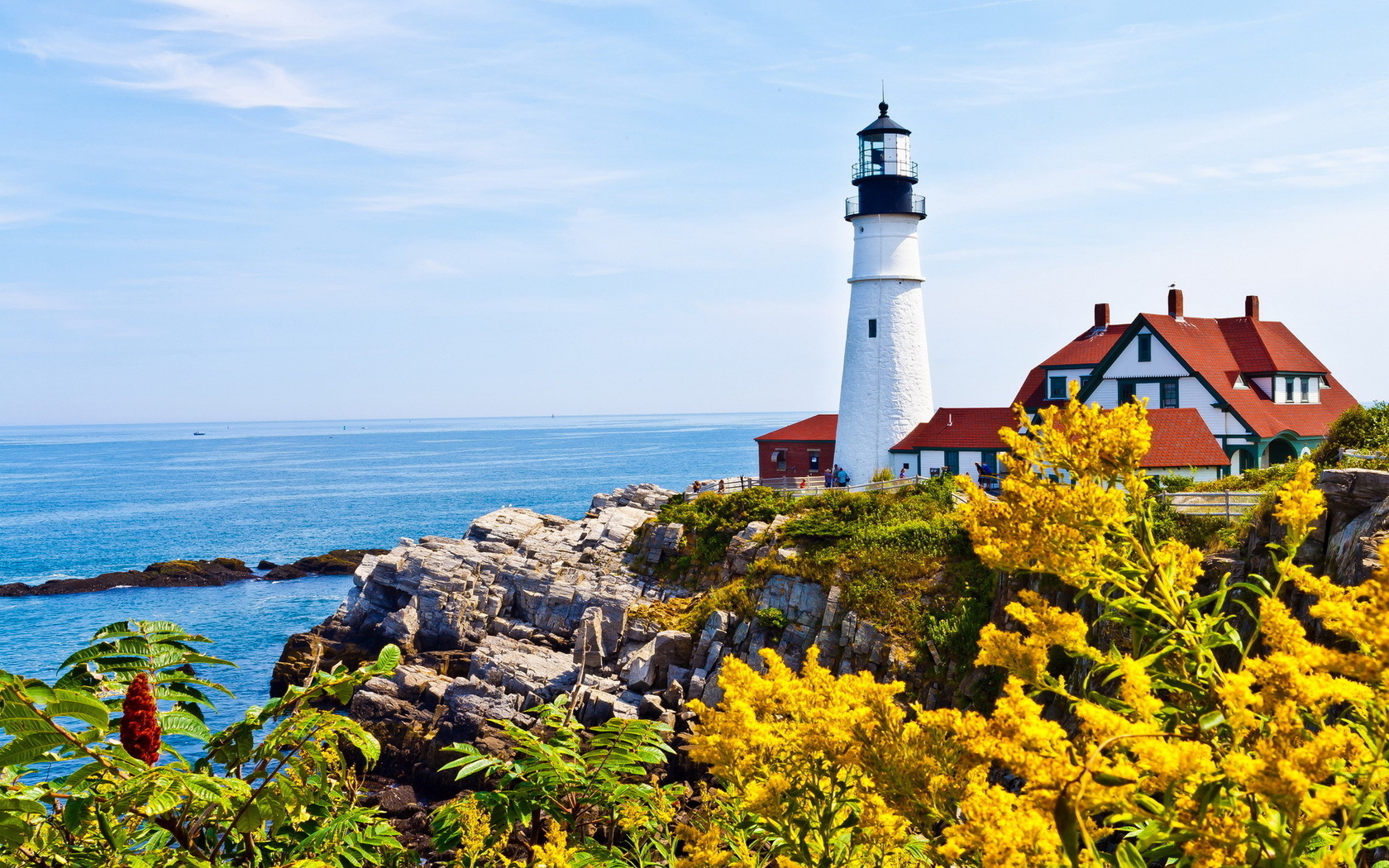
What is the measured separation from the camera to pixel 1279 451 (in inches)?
1409

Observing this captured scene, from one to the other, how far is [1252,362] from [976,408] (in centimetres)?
995

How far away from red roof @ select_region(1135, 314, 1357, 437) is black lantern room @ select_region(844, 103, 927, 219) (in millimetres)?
10602

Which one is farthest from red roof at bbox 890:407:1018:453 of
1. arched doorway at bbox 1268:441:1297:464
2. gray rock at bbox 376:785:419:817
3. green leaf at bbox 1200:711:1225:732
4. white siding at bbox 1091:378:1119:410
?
green leaf at bbox 1200:711:1225:732

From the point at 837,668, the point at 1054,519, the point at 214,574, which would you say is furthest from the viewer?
the point at 214,574

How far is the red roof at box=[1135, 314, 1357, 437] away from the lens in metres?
35.9

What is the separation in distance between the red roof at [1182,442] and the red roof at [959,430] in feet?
20.8

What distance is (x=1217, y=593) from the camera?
447 centimetres

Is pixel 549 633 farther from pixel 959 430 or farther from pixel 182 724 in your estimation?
pixel 182 724

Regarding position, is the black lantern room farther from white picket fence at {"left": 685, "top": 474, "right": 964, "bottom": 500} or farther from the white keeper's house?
white picket fence at {"left": 685, "top": 474, "right": 964, "bottom": 500}

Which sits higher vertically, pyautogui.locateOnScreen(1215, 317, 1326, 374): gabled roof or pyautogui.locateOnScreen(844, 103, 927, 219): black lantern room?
pyautogui.locateOnScreen(844, 103, 927, 219): black lantern room

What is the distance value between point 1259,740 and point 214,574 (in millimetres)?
64039

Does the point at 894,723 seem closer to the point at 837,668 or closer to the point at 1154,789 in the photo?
the point at 1154,789

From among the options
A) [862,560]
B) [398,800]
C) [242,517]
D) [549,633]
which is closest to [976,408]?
[862,560]

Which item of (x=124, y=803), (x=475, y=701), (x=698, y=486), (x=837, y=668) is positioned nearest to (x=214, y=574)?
(x=698, y=486)
